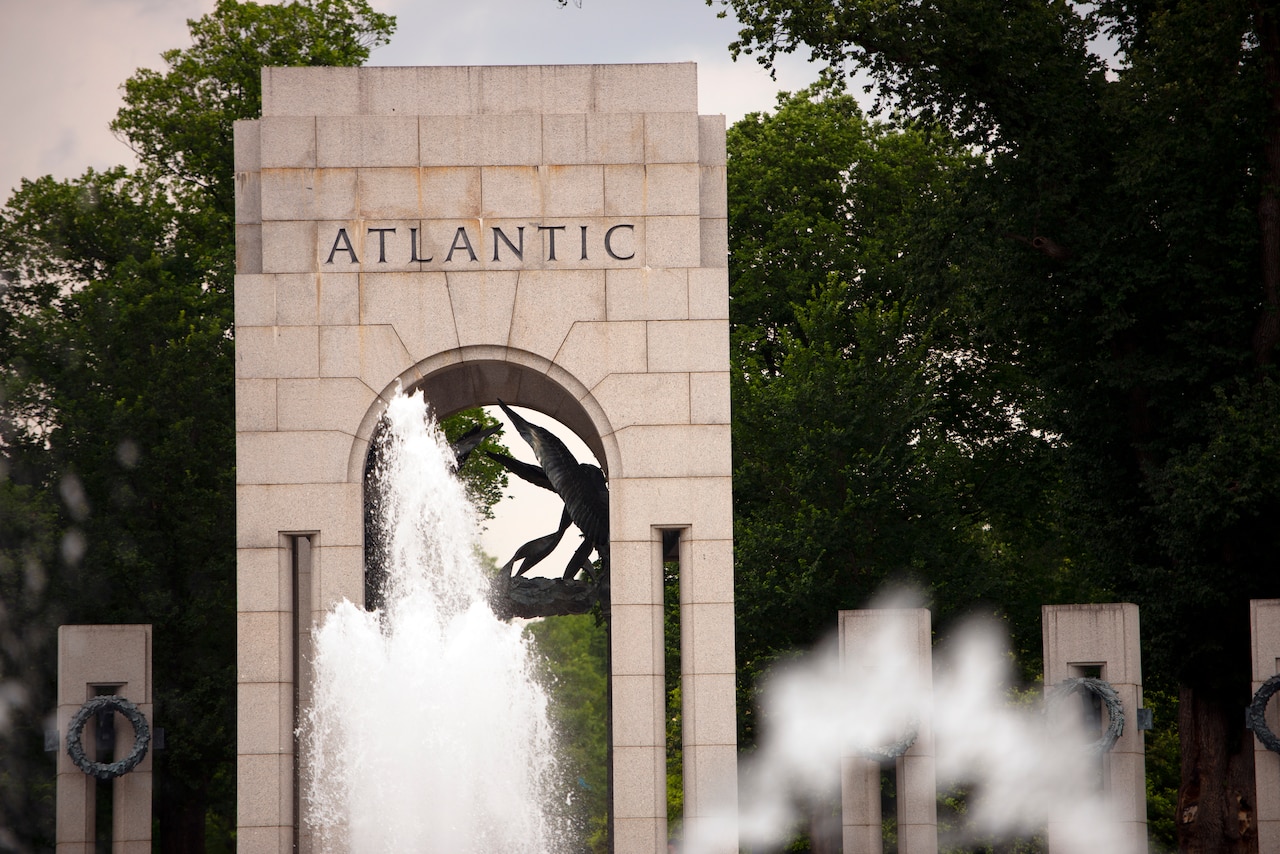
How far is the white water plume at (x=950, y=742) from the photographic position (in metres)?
21.7

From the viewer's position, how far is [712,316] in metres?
18.8

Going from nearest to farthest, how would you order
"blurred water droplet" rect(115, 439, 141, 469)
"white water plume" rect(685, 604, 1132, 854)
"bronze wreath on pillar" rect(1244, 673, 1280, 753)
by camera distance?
1. "bronze wreath on pillar" rect(1244, 673, 1280, 753)
2. "white water plume" rect(685, 604, 1132, 854)
3. "blurred water droplet" rect(115, 439, 141, 469)

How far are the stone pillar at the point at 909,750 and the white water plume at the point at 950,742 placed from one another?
0.07 meters

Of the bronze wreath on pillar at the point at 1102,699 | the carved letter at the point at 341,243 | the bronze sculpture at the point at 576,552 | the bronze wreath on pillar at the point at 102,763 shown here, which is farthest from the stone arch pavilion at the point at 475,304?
the bronze wreath on pillar at the point at 1102,699

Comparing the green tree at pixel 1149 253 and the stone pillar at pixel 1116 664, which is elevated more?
the green tree at pixel 1149 253

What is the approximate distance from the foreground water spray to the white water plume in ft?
15.9

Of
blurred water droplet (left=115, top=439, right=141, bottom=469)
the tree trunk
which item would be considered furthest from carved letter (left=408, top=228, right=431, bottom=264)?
the tree trunk

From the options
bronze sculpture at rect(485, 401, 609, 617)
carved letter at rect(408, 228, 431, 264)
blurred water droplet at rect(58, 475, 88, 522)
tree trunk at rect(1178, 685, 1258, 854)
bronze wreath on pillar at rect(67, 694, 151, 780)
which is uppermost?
carved letter at rect(408, 228, 431, 264)

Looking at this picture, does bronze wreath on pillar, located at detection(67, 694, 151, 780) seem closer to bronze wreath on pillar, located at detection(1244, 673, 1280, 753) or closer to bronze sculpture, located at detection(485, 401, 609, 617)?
bronze sculpture, located at detection(485, 401, 609, 617)

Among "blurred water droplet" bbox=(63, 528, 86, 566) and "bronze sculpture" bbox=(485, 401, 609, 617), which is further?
"blurred water droplet" bbox=(63, 528, 86, 566)

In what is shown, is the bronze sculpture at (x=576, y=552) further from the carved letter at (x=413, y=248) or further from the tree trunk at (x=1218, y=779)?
the tree trunk at (x=1218, y=779)

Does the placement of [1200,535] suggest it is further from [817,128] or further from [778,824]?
[817,128]

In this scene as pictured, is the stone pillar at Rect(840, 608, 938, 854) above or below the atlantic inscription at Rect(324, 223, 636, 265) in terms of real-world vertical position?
below

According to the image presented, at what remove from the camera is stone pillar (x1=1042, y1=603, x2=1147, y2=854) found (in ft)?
71.5
